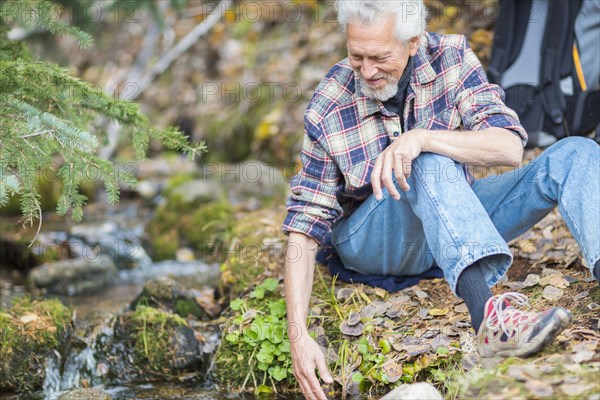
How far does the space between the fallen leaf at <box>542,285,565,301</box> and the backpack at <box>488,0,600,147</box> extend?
1.86m

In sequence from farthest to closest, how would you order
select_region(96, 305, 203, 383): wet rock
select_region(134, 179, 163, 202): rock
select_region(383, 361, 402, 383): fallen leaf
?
select_region(134, 179, 163, 202): rock < select_region(96, 305, 203, 383): wet rock < select_region(383, 361, 402, 383): fallen leaf

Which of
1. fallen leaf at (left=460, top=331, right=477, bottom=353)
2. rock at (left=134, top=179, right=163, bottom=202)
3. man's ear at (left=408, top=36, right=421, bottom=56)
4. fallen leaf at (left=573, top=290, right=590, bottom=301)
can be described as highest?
man's ear at (left=408, top=36, right=421, bottom=56)

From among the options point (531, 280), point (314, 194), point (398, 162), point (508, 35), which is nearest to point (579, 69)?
point (508, 35)

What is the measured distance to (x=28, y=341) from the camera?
11.8ft

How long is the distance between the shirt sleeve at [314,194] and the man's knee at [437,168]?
0.52 m

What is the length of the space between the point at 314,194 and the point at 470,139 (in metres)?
0.71

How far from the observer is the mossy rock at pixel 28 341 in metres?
3.52

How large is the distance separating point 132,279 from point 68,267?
1.53ft

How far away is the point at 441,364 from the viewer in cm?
298

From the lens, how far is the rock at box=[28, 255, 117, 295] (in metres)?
5.09

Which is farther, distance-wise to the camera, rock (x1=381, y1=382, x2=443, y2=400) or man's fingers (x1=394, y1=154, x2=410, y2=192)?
man's fingers (x1=394, y1=154, x2=410, y2=192)

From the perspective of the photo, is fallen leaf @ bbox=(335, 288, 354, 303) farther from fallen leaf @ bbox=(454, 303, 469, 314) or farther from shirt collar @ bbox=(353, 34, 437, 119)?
shirt collar @ bbox=(353, 34, 437, 119)

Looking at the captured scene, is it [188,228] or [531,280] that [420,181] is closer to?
[531,280]

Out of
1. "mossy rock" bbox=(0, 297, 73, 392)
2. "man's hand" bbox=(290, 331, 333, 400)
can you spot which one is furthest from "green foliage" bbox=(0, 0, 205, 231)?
"man's hand" bbox=(290, 331, 333, 400)
